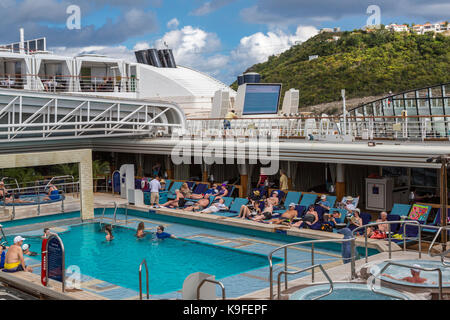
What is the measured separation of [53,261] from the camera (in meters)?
9.30

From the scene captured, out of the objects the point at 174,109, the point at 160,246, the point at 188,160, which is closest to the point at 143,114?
the point at 174,109

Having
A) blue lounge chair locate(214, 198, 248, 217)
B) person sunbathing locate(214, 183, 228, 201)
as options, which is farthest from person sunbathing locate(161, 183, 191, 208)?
blue lounge chair locate(214, 198, 248, 217)

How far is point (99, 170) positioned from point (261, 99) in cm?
770

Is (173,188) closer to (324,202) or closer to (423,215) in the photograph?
(324,202)

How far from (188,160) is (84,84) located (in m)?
10.4

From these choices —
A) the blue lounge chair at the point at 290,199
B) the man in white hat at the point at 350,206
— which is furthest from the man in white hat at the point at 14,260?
the man in white hat at the point at 350,206

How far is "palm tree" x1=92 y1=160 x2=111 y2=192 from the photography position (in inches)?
902

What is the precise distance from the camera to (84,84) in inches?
1117

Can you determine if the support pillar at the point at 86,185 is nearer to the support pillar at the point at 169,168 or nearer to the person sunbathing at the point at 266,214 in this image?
the support pillar at the point at 169,168

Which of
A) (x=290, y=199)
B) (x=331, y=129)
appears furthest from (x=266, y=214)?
(x=331, y=129)

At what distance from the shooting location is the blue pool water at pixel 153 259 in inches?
438

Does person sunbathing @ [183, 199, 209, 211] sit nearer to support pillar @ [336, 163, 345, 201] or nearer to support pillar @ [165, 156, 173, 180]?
support pillar @ [336, 163, 345, 201]
